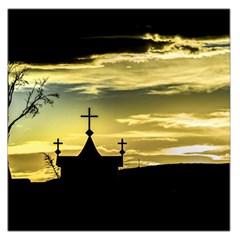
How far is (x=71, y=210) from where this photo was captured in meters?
8.75

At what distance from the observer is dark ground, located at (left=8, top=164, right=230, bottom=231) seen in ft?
28.1

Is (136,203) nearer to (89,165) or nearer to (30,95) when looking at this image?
(89,165)

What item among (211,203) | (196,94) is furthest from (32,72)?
(211,203)

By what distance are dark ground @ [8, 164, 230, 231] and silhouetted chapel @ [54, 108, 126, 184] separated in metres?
0.15

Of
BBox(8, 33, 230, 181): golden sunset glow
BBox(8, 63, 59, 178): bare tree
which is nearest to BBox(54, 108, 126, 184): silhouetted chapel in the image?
BBox(8, 33, 230, 181): golden sunset glow

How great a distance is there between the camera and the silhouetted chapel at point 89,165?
340 inches

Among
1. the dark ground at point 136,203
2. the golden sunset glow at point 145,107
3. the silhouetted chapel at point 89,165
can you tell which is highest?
the golden sunset glow at point 145,107

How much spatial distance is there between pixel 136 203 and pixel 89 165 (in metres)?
0.74

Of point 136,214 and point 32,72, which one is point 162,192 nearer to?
point 136,214

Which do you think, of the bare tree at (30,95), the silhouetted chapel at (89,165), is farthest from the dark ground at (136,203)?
the bare tree at (30,95)

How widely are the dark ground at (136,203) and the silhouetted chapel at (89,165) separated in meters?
0.15

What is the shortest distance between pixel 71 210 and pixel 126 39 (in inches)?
76.9

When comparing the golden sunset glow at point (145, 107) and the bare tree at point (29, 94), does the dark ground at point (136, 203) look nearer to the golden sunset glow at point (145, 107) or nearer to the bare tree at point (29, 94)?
the golden sunset glow at point (145, 107)

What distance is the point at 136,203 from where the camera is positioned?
350 inches
